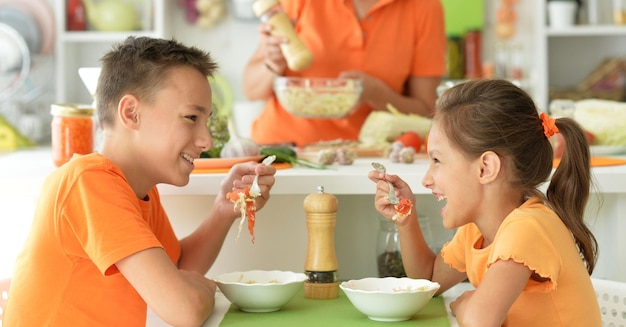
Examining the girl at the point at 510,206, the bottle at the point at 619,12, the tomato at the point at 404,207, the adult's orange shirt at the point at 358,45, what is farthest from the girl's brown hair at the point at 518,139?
the bottle at the point at 619,12

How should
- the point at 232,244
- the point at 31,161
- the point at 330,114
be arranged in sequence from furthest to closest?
1. the point at 330,114
2. the point at 31,161
3. the point at 232,244

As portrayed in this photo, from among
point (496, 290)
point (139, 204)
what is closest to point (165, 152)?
point (139, 204)

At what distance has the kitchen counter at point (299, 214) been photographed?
1771 millimetres

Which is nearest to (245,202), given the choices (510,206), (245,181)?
(245,181)

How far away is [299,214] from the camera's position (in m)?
1.84

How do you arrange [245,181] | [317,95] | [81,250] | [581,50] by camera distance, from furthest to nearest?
[581,50] → [317,95] → [245,181] → [81,250]

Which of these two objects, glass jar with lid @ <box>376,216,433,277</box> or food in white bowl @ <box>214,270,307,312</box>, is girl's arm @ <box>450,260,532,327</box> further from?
glass jar with lid @ <box>376,216,433,277</box>

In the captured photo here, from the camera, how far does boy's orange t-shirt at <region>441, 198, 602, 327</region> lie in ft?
4.34

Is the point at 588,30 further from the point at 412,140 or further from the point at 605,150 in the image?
the point at 412,140

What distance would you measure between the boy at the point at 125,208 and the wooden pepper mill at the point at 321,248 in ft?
0.54

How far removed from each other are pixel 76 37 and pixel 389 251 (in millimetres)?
2540

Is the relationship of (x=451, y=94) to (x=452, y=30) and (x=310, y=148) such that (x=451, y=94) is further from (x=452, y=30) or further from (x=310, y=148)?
(x=452, y=30)

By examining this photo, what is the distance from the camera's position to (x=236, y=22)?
13.5ft

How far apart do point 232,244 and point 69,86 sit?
2.41m
